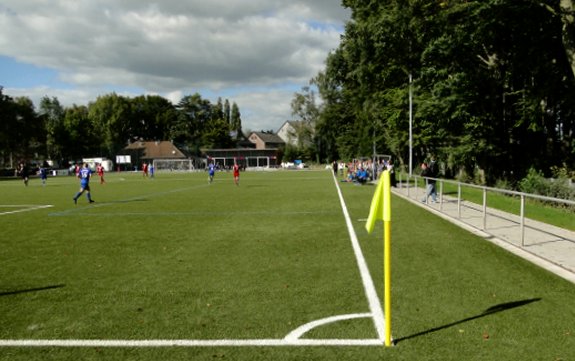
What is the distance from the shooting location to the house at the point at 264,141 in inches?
5079

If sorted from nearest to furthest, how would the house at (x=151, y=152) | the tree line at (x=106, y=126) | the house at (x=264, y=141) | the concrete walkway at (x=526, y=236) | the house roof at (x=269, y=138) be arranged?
the concrete walkway at (x=526, y=236)
the tree line at (x=106, y=126)
the house at (x=151, y=152)
the house at (x=264, y=141)
the house roof at (x=269, y=138)

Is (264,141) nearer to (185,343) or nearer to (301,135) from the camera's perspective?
(301,135)

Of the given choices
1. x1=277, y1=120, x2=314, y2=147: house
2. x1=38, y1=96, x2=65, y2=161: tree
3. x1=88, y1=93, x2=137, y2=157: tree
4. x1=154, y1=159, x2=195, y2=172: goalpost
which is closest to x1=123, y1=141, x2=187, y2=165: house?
x1=88, y1=93, x2=137, y2=157: tree

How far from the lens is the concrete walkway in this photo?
7439 millimetres

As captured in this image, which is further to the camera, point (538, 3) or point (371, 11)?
point (371, 11)

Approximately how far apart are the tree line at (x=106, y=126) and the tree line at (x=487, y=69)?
239 feet

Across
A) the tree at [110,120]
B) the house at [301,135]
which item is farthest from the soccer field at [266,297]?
the tree at [110,120]

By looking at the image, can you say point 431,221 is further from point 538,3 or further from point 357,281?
point 538,3

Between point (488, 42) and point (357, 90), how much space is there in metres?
23.4

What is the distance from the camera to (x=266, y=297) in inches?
223

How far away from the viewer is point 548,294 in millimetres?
5652

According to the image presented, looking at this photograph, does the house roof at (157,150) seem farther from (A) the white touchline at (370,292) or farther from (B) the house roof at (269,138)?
(A) the white touchline at (370,292)

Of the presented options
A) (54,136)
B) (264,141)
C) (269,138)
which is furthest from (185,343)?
(269,138)

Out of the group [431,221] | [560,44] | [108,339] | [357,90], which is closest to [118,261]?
[108,339]
